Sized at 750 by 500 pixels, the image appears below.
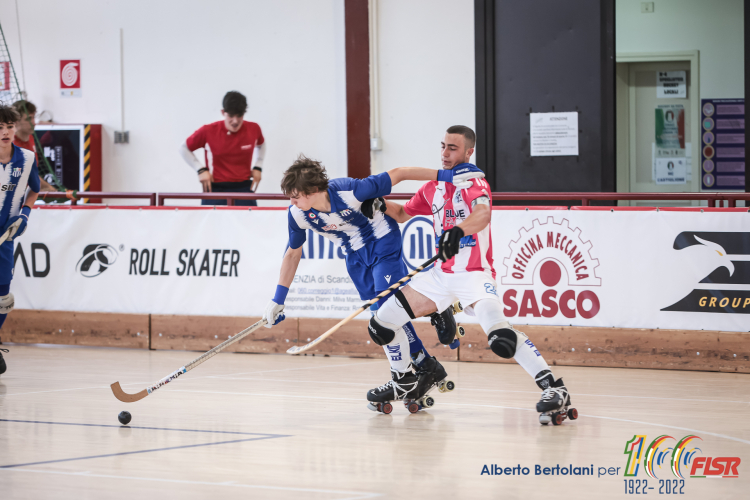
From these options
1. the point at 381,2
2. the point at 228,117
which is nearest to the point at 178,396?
the point at 228,117

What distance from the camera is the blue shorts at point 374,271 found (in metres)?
5.61

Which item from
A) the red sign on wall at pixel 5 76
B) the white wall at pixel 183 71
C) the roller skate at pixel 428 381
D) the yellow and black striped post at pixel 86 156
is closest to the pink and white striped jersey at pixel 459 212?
the roller skate at pixel 428 381

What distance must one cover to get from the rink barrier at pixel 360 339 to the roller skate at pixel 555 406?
2.42 meters

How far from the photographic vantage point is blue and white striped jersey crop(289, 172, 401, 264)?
5.42m

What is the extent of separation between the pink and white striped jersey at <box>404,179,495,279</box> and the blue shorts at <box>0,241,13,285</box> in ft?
12.4

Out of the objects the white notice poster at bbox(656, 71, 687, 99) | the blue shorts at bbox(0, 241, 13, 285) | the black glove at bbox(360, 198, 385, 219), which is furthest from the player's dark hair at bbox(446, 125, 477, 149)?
the white notice poster at bbox(656, 71, 687, 99)

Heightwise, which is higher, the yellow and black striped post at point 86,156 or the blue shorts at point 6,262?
the yellow and black striped post at point 86,156

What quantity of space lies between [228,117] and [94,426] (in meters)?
5.25

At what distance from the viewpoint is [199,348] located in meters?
8.41

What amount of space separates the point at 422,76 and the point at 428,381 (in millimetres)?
5985

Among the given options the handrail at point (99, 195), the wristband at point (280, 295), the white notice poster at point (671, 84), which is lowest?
the wristband at point (280, 295)

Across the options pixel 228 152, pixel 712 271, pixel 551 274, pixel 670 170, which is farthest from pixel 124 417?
pixel 670 170

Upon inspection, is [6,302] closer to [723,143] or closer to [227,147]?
[227,147]

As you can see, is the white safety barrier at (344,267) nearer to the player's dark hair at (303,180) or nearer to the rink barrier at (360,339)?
the rink barrier at (360,339)
